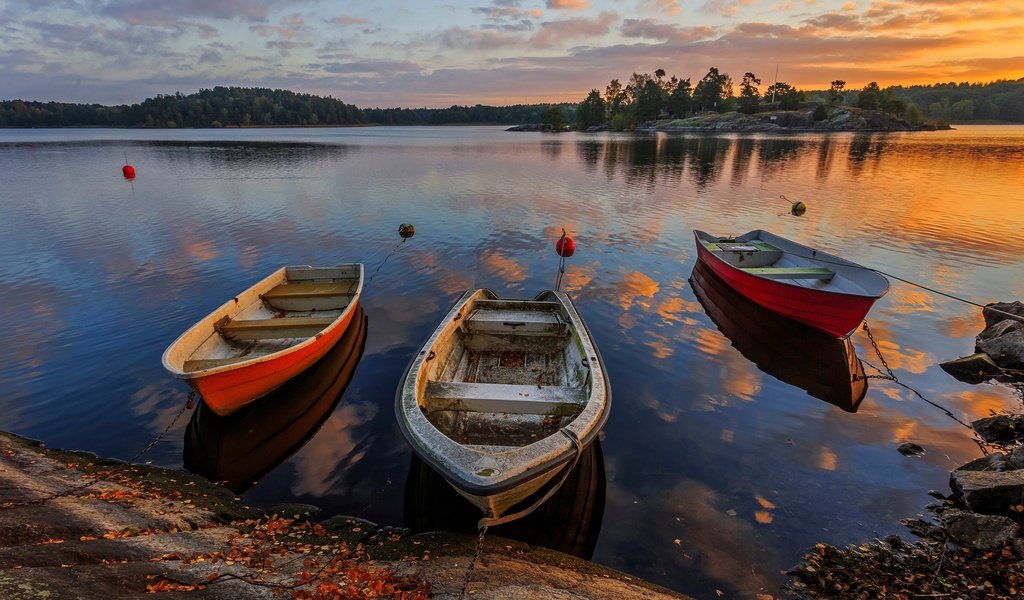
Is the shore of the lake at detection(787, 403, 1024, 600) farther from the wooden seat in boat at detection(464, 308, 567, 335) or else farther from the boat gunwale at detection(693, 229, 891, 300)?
the wooden seat in boat at detection(464, 308, 567, 335)

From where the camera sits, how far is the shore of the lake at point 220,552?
5.28 m

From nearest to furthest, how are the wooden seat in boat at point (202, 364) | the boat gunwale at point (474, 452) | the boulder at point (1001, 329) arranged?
1. the boat gunwale at point (474, 452)
2. the wooden seat in boat at point (202, 364)
3. the boulder at point (1001, 329)

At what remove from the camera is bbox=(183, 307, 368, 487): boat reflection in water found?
9344 mm

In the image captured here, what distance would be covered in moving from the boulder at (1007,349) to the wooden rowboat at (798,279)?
3516 mm

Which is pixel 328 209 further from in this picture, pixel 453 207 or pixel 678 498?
pixel 678 498

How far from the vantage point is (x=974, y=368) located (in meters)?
12.9

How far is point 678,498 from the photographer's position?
28.1 feet

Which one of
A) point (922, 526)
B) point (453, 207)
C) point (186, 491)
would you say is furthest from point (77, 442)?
point (453, 207)

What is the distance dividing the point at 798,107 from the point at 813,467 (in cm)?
20071

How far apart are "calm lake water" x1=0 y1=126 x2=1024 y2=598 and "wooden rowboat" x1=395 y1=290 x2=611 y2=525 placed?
1.60 meters

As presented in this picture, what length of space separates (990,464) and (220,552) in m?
13.4

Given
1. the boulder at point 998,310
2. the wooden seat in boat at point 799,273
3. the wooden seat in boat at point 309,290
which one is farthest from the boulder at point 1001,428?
the wooden seat in boat at point 309,290

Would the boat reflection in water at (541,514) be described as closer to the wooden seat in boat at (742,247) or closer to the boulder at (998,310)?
the wooden seat in boat at (742,247)

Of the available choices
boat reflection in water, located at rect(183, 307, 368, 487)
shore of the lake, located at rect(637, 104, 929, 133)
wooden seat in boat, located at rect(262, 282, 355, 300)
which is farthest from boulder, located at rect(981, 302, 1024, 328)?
shore of the lake, located at rect(637, 104, 929, 133)
